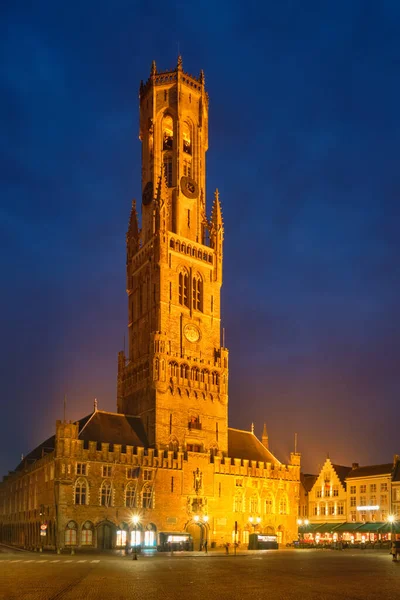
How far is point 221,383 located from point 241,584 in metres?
61.5

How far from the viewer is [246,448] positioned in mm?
94875

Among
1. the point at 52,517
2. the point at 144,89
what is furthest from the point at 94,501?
the point at 144,89

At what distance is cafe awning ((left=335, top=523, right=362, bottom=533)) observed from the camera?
97875 millimetres

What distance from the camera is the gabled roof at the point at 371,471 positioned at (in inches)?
3928

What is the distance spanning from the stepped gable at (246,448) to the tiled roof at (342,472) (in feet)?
48.3

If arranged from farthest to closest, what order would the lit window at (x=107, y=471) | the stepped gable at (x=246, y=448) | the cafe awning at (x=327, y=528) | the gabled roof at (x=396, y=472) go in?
the cafe awning at (x=327, y=528)
the gabled roof at (x=396, y=472)
the stepped gable at (x=246, y=448)
the lit window at (x=107, y=471)

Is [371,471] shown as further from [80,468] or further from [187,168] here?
[187,168]

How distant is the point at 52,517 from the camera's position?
73.5 metres

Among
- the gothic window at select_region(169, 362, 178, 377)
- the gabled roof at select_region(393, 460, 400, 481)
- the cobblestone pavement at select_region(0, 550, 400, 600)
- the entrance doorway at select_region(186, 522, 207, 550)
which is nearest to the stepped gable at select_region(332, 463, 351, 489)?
the gabled roof at select_region(393, 460, 400, 481)

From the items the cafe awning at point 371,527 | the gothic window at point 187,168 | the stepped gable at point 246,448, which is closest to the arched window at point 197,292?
the gothic window at point 187,168

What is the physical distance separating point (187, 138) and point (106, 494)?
171ft

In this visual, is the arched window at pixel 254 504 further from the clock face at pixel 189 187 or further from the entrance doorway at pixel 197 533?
the clock face at pixel 189 187

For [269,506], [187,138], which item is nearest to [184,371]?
[269,506]

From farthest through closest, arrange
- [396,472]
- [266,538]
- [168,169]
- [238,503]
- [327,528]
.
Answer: [327,528] → [168,169] → [396,472] → [238,503] → [266,538]
